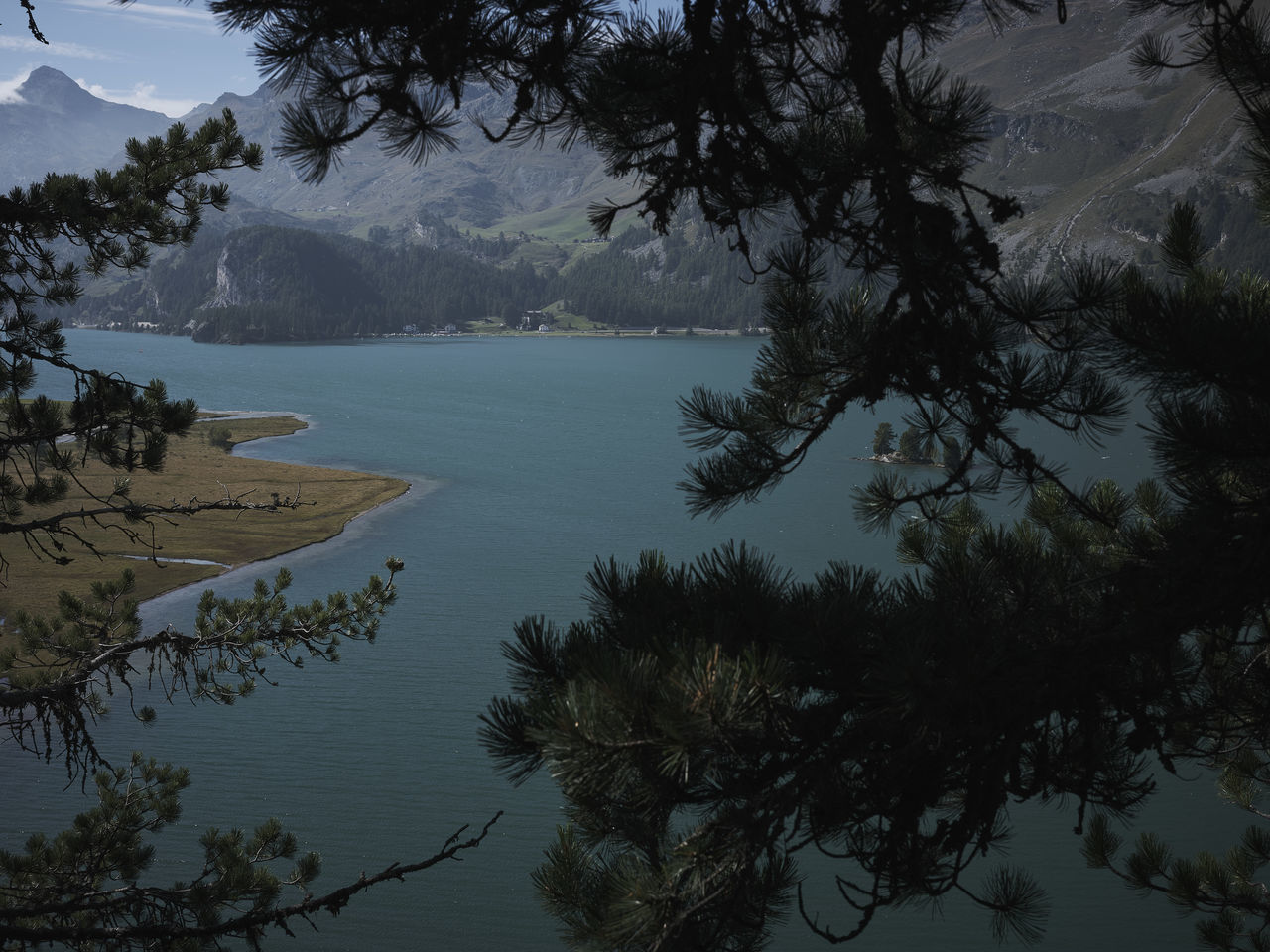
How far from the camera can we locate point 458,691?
66.8 feet

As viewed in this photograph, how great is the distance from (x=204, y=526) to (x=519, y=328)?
129 m

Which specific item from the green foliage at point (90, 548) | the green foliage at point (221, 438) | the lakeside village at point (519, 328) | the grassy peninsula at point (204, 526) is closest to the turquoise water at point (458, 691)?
the green foliage at point (221, 438)

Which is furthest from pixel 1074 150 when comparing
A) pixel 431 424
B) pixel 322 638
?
pixel 322 638

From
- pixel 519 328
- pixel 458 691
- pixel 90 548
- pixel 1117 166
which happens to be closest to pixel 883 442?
pixel 458 691

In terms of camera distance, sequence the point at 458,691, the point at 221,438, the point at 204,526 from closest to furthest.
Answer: the point at 458,691
the point at 204,526
the point at 221,438

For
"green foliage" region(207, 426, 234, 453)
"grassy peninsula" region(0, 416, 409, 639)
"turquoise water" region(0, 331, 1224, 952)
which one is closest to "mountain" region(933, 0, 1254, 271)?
"turquoise water" region(0, 331, 1224, 952)

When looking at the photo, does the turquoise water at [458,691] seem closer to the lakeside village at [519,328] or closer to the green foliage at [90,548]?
the green foliage at [90,548]

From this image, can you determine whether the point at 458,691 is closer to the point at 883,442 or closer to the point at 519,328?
the point at 883,442

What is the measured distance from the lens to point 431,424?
59.2 m

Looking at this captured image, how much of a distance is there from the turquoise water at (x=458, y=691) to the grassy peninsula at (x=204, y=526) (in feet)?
4.57

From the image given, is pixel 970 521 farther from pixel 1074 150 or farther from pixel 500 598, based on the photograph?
pixel 1074 150

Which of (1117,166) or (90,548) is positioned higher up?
(1117,166)

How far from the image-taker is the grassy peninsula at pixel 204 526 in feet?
88.2

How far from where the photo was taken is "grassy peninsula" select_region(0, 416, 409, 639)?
2688 cm
